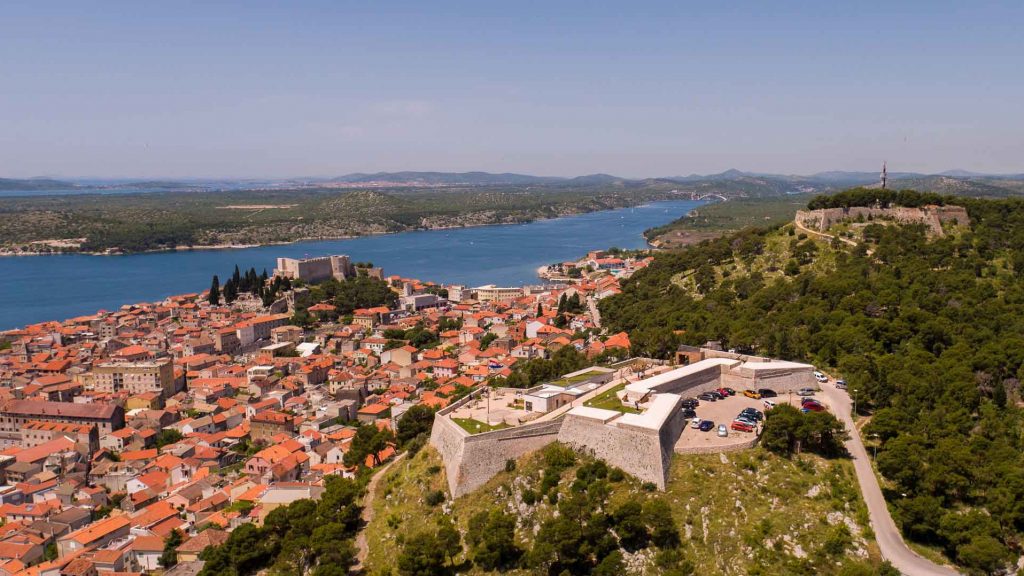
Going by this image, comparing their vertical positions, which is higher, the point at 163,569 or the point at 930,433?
the point at 930,433

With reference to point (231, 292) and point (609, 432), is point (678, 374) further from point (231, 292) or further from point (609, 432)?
point (231, 292)

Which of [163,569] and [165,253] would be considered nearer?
[163,569]

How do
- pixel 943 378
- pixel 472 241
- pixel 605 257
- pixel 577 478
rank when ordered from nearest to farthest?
pixel 577 478, pixel 943 378, pixel 605 257, pixel 472 241

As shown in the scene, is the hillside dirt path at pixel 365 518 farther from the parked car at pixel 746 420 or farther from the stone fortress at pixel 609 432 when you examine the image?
the parked car at pixel 746 420

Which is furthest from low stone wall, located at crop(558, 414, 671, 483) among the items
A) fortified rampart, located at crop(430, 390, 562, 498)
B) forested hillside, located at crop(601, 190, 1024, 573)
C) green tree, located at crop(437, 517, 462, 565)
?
forested hillside, located at crop(601, 190, 1024, 573)

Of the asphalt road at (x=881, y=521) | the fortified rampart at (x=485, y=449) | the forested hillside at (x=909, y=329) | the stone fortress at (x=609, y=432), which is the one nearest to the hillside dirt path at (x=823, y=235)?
the forested hillside at (x=909, y=329)

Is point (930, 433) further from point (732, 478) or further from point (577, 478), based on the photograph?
point (577, 478)

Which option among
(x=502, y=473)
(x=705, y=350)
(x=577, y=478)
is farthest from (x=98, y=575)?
(x=705, y=350)
